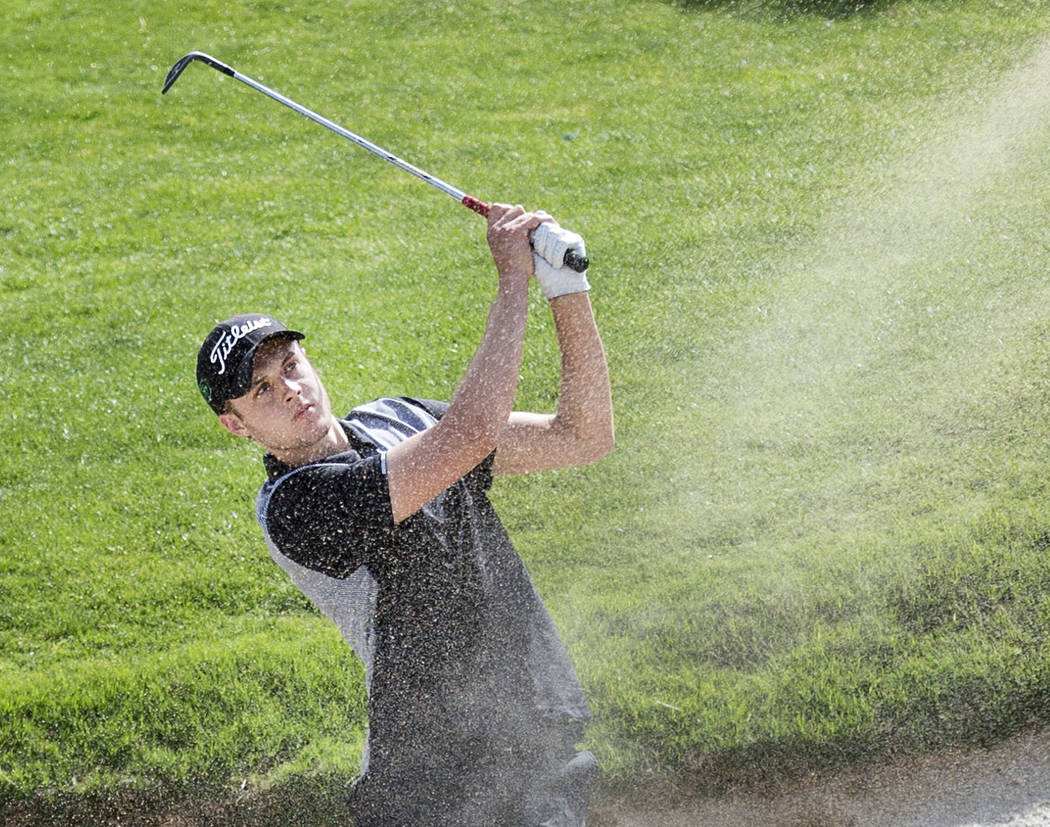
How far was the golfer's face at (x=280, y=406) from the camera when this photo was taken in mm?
2762

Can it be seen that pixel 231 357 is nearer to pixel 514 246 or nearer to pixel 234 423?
pixel 234 423

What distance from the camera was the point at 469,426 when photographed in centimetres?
255

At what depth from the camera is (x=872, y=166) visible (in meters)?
9.03

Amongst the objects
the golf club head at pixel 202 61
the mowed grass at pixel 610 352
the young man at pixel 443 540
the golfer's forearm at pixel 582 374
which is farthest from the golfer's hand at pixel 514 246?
the mowed grass at pixel 610 352

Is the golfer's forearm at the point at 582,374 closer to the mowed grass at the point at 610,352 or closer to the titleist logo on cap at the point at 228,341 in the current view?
the titleist logo on cap at the point at 228,341

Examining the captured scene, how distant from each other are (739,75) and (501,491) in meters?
6.56

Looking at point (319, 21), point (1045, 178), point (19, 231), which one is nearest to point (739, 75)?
point (1045, 178)

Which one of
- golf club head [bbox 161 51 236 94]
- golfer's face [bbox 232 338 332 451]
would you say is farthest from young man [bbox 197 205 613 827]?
golf club head [bbox 161 51 236 94]

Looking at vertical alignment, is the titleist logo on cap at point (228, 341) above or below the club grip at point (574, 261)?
below

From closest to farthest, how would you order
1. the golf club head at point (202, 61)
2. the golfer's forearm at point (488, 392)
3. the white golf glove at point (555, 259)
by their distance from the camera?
1. the golfer's forearm at point (488, 392)
2. the white golf glove at point (555, 259)
3. the golf club head at point (202, 61)

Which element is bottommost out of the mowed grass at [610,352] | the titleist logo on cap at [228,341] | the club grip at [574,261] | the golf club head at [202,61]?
the mowed grass at [610,352]

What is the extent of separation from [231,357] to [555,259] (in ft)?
2.45

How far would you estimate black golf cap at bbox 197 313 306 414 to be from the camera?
275cm

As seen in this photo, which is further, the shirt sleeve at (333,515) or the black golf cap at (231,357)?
the black golf cap at (231,357)
